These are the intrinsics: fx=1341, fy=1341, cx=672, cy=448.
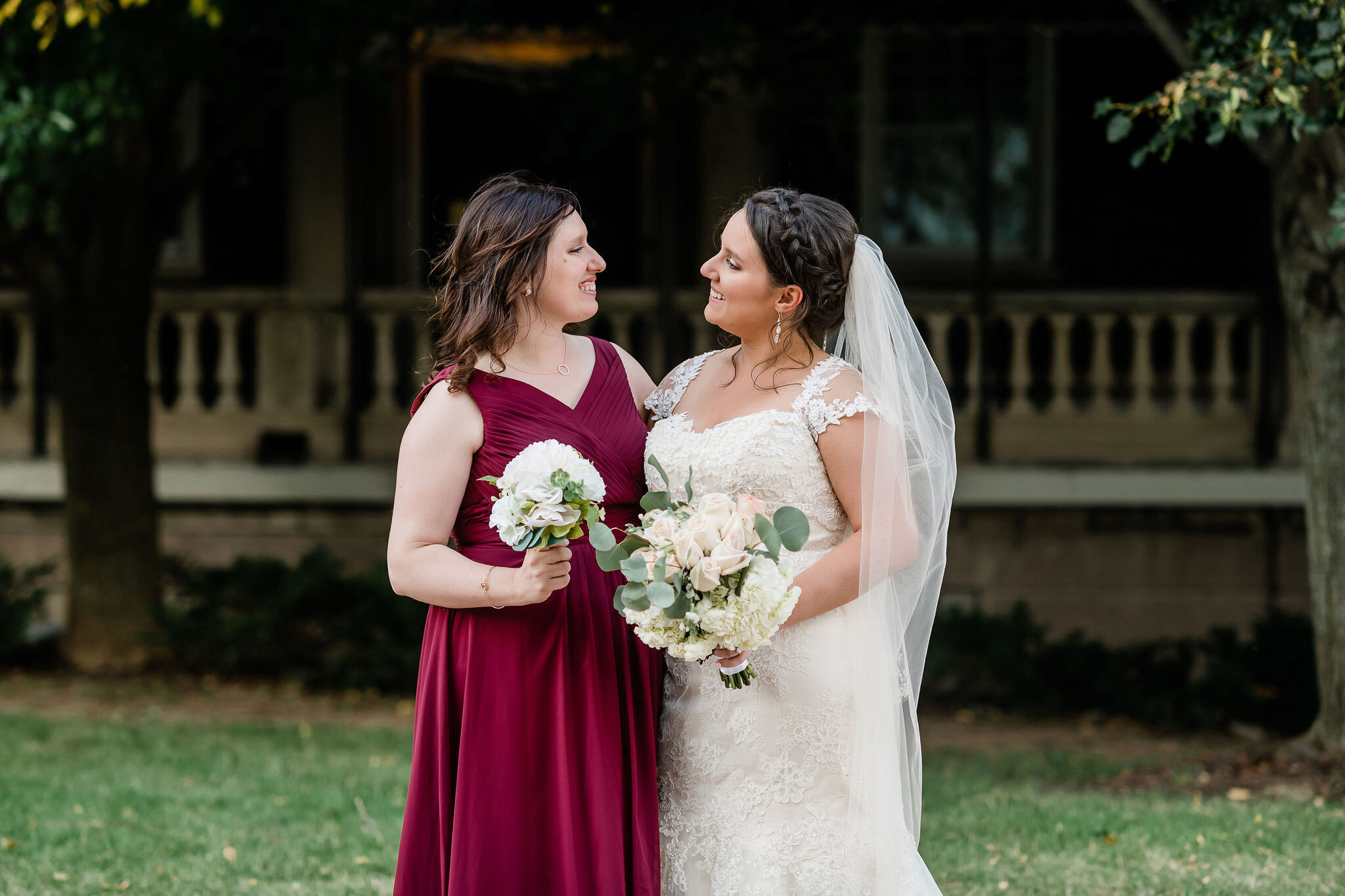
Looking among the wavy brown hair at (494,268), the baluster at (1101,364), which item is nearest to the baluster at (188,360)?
the baluster at (1101,364)

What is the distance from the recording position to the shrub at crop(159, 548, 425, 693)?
807cm

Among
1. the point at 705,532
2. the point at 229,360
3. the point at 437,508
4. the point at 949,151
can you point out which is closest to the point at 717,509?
the point at 705,532

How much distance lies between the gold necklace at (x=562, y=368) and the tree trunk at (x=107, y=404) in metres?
5.80

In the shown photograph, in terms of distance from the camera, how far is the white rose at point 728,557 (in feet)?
8.70

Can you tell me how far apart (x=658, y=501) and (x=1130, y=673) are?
5757mm

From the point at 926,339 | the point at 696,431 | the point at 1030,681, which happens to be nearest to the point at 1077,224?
the point at 926,339

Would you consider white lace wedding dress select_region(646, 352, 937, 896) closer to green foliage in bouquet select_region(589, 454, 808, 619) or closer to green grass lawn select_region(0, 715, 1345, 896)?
green foliage in bouquet select_region(589, 454, 808, 619)

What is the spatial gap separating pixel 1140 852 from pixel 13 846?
421cm

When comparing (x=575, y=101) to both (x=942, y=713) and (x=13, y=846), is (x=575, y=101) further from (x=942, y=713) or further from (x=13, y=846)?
(x=13, y=846)

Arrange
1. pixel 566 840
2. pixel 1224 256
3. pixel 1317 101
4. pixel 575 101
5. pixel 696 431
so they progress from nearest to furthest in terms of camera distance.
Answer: pixel 566 840 → pixel 696 431 → pixel 1317 101 → pixel 575 101 → pixel 1224 256

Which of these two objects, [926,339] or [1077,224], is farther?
[1077,224]

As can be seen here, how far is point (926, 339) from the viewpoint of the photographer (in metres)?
9.42

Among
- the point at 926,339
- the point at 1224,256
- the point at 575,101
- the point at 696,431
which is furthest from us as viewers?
the point at 1224,256

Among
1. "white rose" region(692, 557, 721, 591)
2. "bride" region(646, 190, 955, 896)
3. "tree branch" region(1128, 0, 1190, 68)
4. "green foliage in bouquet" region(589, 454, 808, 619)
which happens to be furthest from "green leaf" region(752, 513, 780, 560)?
"tree branch" region(1128, 0, 1190, 68)
